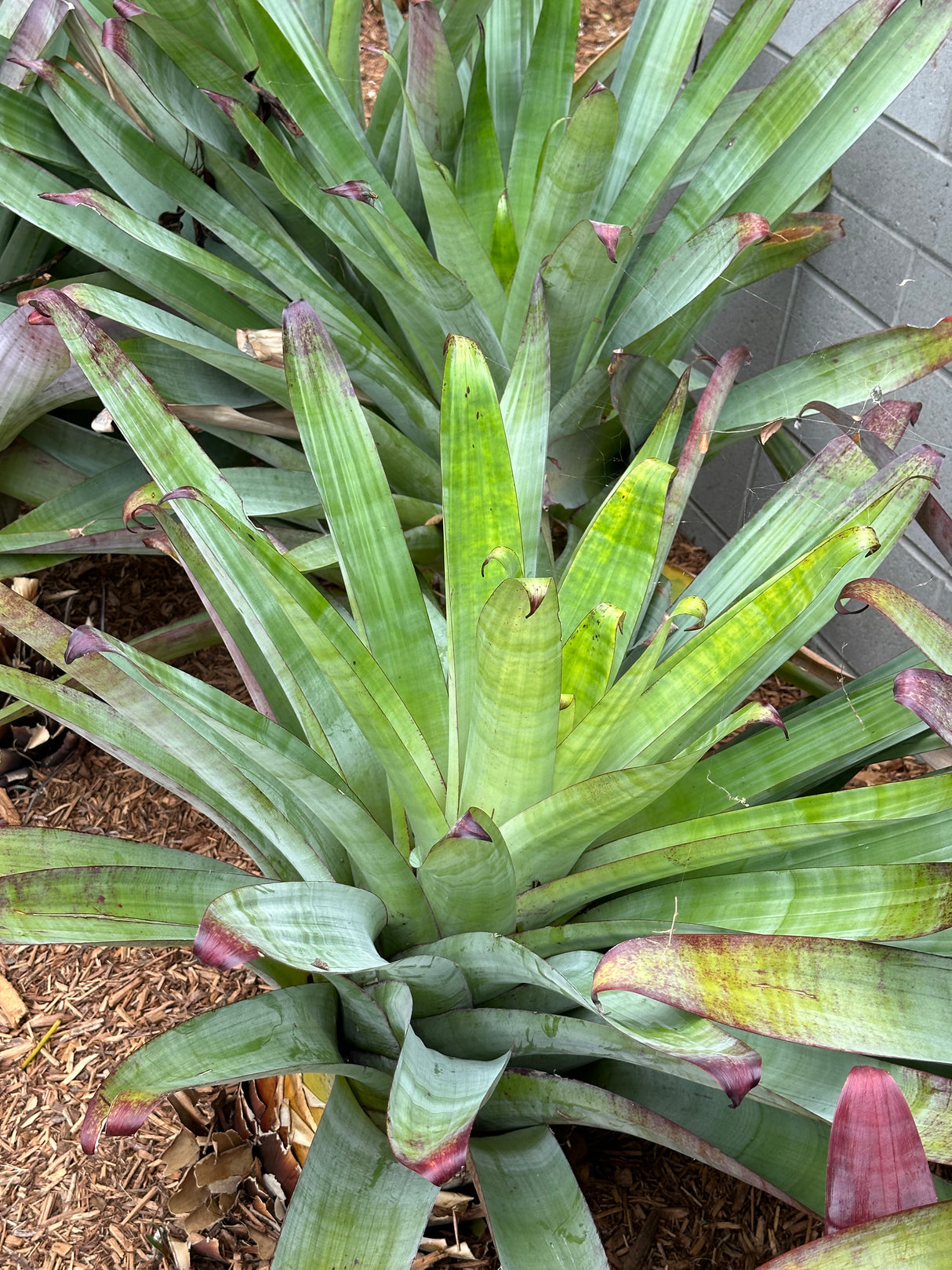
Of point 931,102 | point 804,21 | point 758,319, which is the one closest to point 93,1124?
point 931,102

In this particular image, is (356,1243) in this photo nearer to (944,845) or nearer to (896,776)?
(944,845)

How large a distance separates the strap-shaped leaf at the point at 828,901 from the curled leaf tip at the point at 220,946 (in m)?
0.33

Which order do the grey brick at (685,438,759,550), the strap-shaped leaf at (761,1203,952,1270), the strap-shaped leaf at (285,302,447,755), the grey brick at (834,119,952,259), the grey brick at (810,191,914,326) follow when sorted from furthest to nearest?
the grey brick at (685,438,759,550)
the grey brick at (810,191,914,326)
the grey brick at (834,119,952,259)
the strap-shaped leaf at (285,302,447,755)
the strap-shaped leaf at (761,1203,952,1270)

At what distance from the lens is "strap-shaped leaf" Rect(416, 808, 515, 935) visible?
0.67m

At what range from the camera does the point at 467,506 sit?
2.85ft

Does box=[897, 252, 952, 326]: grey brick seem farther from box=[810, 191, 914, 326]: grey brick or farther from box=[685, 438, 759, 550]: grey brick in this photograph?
box=[685, 438, 759, 550]: grey brick

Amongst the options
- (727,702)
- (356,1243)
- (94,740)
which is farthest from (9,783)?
(727,702)

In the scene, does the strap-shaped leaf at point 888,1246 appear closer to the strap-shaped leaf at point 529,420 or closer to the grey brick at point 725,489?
the strap-shaped leaf at point 529,420

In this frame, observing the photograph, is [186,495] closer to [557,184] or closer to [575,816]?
[575,816]

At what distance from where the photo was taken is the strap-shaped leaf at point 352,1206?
756 millimetres

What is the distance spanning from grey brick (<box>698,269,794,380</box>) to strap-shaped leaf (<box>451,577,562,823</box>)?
125 centimetres

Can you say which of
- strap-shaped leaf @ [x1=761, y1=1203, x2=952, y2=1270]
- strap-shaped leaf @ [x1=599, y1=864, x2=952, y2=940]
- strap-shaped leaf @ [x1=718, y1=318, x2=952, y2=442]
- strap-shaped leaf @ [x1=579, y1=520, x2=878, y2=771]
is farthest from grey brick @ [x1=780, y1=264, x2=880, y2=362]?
strap-shaped leaf @ [x1=761, y1=1203, x2=952, y2=1270]

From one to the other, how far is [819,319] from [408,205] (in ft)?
2.39

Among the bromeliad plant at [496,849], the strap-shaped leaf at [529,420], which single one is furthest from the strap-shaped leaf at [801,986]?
the strap-shaped leaf at [529,420]
